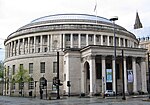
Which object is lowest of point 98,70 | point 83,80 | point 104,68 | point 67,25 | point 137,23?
point 83,80

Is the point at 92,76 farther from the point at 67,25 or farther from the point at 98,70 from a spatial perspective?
the point at 67,25

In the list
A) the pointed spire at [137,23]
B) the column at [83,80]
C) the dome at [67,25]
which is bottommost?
the column at [83,80]


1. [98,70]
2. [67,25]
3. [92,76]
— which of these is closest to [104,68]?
[92,76]

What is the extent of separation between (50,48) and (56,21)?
1036cm

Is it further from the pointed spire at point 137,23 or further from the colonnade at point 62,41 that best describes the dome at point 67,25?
the pointed spire at point 137,23

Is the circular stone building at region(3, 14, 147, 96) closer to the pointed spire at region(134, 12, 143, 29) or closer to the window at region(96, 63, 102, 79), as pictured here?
the window at region(96, 63, 102, 79)

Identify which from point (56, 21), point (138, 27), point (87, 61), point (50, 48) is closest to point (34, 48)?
point (50, 48)

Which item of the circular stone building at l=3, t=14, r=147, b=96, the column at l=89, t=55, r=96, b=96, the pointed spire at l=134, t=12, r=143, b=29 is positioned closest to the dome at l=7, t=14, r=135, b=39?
the circular stone building at l=3, t=14, r=147, b=96

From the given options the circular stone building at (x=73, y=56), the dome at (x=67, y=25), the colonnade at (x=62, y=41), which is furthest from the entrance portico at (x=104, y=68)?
the dome at (x=67, y=25)

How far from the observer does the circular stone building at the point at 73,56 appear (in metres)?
75.4

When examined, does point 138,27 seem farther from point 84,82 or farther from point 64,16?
point 84,82

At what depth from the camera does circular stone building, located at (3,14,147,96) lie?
7544 cm

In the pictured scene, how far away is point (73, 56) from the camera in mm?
78625

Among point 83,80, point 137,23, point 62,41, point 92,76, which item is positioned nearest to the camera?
point 92,76
